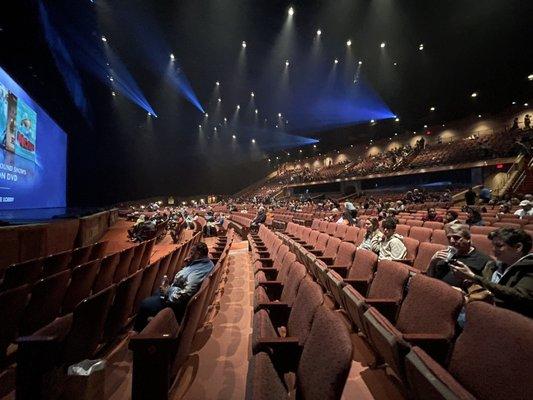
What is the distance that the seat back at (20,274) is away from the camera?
2551mm

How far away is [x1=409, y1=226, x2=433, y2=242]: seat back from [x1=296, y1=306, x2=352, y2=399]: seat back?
11.7ft

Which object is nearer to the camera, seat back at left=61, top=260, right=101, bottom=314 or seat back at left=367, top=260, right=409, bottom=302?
seat back at left=367, top=260, right=409, bottom=302

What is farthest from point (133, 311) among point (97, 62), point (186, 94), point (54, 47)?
point (186, 94)

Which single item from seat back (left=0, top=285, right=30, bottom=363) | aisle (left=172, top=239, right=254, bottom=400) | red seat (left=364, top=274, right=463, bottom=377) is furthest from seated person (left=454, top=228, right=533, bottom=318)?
seat back (left=0, top=285, right=30, bottom=363)

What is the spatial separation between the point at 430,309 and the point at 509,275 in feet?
1.46

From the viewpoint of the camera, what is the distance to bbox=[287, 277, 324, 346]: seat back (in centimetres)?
141

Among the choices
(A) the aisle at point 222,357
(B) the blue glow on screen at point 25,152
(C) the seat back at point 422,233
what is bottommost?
(A) the aisle at point 222,357

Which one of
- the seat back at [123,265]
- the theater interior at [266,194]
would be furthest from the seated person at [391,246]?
the seat back at [123,265]

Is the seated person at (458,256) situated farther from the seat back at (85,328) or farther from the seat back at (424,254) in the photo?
the seat back at (85,328)

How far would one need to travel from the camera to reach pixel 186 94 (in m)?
17.6

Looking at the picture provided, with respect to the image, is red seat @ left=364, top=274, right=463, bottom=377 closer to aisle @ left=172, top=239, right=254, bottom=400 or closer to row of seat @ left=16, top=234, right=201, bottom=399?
aisle @ left=172, top=239, right=254, bottom=400

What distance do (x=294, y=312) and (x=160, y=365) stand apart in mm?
758

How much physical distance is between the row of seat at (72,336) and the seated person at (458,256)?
7.63 feet

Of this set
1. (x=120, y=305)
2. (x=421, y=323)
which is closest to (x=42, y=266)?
(x=120, y=305)
